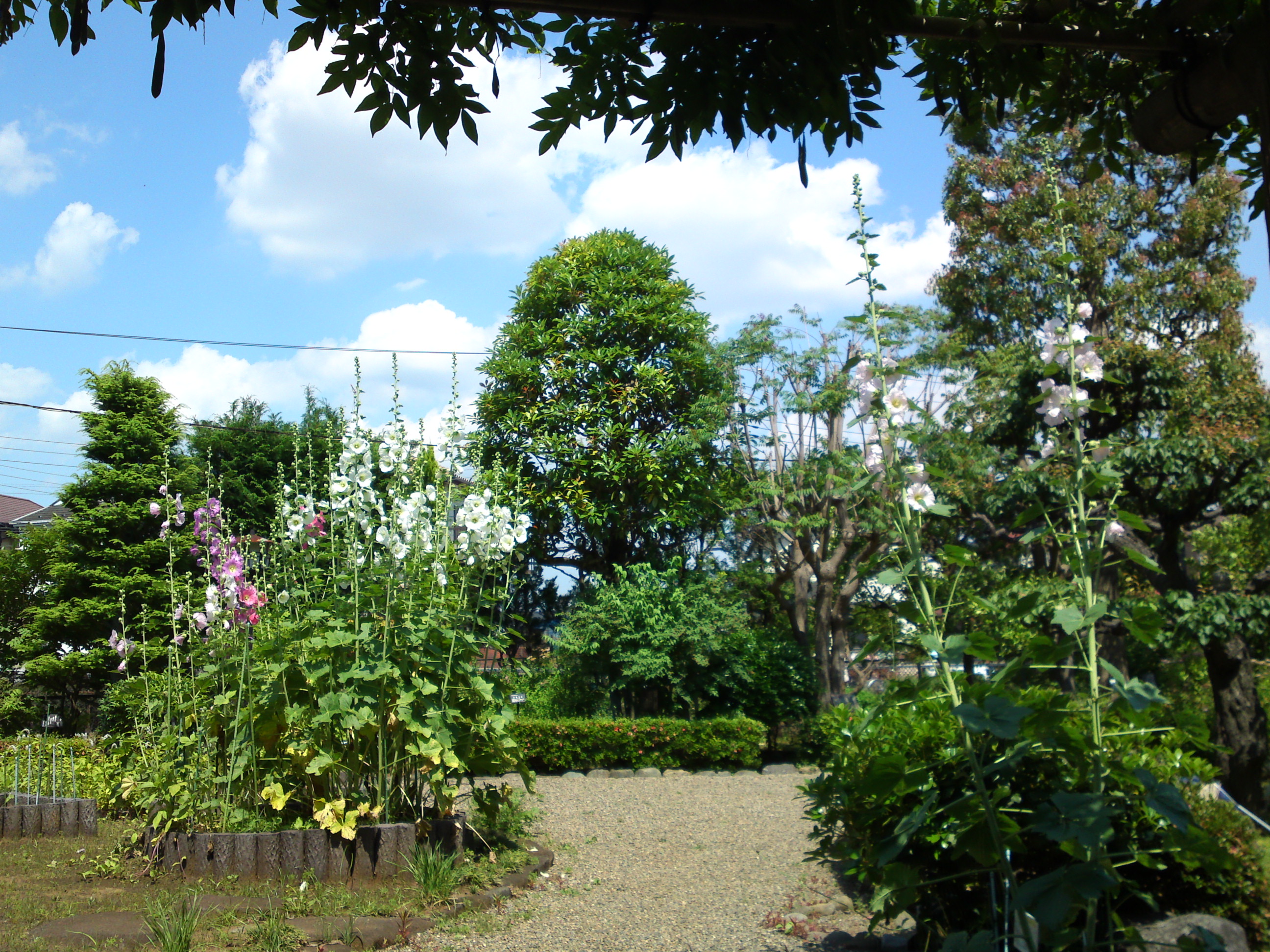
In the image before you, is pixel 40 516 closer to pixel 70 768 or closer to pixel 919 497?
pixel 70 768

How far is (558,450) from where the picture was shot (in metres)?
12.3

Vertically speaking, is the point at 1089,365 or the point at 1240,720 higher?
the point at 1089,365

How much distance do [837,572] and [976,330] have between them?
211 inches

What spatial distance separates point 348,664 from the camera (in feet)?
14.3

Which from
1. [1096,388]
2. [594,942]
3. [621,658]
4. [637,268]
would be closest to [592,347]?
[637,268]

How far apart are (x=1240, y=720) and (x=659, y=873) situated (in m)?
6.52

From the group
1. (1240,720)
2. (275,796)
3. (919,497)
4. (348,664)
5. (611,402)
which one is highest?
(611,402)

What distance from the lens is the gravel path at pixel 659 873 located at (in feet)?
12.6

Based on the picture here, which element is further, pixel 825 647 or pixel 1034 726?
pixel 825 647

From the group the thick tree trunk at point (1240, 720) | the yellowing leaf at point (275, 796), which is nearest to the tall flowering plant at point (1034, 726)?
the yellowing leaf at point (275, 796)

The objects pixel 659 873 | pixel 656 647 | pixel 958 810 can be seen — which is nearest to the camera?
pixel 958 810

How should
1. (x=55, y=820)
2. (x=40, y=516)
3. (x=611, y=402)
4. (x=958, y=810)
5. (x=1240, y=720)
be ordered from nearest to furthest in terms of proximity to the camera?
1. (x=958, y=810)
2. (x=55, y=820)
3. (x=1240, y=720)
4. (x=611, y=402)
5. (x=40, y=516)

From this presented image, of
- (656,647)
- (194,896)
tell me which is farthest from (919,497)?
(656,647)

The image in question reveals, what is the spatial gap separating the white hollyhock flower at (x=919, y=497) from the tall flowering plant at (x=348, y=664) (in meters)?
2.87
